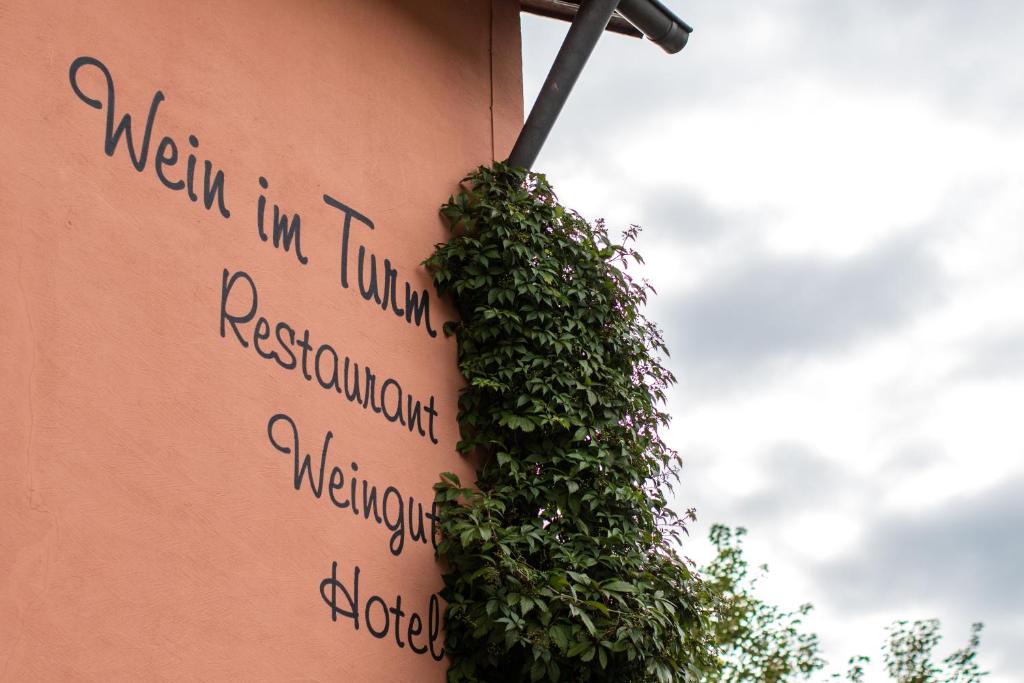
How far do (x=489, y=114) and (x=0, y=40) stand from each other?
3155mm

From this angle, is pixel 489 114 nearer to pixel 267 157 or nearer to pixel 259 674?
pixel 267 157

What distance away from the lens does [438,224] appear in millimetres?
6332

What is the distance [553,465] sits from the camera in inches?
232

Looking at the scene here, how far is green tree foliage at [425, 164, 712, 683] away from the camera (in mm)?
5379

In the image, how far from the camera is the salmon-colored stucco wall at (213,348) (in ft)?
13.6

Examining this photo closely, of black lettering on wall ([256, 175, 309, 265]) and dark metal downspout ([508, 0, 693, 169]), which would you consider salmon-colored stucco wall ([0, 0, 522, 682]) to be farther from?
dark metal downspout ([508, 0, 693, 169])

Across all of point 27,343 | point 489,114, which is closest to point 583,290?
point 489,114

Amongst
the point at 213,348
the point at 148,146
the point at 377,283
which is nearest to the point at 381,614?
the point at 213,348

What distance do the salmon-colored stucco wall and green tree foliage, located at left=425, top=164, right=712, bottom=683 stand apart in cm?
19

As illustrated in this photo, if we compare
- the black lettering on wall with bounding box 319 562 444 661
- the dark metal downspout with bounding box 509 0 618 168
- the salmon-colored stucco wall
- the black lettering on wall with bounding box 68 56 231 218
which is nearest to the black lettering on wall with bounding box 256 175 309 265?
the salmon-colored stucco wall

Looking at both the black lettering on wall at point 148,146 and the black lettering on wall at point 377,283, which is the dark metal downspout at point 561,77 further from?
the black lettering on wall at point 148,146

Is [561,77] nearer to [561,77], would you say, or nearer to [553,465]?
[561,77]

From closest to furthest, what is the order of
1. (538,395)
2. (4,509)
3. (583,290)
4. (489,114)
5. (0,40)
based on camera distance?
1. (4,509)
2. (0,40)
3. (538,395)
4. (583,290)
5. (489,114)

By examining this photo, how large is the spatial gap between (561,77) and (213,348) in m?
2.84
